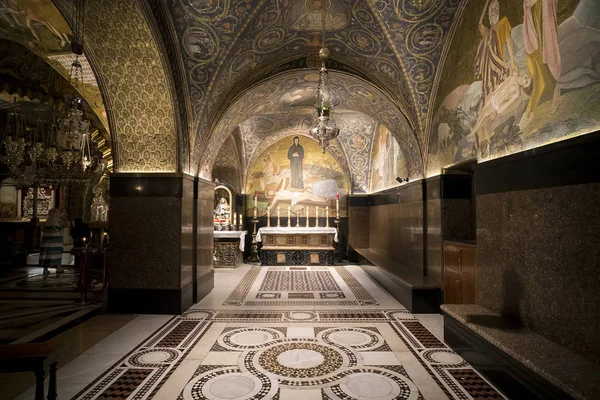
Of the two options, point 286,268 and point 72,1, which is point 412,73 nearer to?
point 72,1

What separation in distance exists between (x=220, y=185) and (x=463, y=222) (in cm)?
894

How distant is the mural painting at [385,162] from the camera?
8797 mm

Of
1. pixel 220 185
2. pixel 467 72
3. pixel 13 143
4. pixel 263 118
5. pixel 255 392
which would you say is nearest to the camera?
pixel 255 392

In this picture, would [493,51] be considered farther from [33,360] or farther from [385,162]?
[385,162]

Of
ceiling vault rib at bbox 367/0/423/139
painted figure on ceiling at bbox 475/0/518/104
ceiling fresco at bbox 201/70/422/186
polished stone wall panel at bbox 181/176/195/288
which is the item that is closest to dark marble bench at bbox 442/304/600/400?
painted figure on ceiling at bbox 475/0/518/104

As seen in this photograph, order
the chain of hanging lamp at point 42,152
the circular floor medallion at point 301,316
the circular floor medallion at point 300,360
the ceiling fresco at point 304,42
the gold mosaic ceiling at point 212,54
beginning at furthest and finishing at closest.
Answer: the chain of hanging lamp at point 42,152 < the circular floor medallion at point 301,316 < the ceiling fresco at point 304,42 < the gold mosaic ceiling at point 212,54 < the circular floor medallion at point 300,360

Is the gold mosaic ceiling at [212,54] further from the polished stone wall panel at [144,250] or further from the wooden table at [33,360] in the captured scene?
the wooden table at [33,360]

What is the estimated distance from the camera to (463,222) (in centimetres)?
577

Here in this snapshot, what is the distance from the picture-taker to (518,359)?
109 inches

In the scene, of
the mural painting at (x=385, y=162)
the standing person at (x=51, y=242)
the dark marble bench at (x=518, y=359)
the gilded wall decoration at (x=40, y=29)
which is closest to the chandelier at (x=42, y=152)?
the standing person at (x=51, y=242)

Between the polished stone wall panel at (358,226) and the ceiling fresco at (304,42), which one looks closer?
the ceiling fresco at (304,42)

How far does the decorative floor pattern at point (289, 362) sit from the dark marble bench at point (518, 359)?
20 centimetres

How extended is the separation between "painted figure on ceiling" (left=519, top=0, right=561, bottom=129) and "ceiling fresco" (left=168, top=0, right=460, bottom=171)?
171cm

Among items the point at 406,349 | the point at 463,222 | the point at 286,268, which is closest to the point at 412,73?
the point at 463,222
